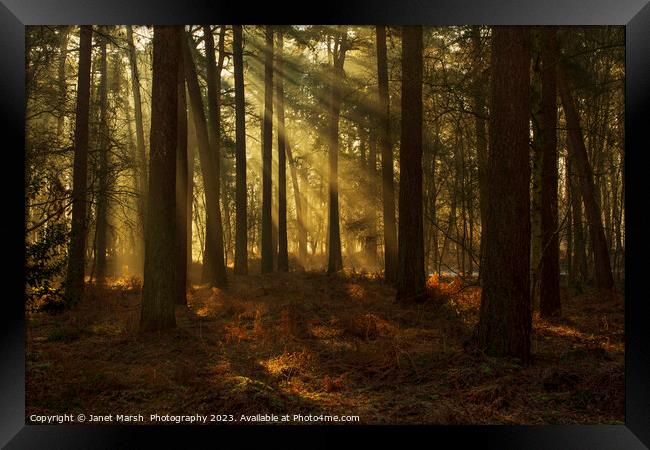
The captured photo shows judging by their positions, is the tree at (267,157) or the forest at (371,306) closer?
the forest at (371,306)

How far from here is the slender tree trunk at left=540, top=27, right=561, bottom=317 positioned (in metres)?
10.5

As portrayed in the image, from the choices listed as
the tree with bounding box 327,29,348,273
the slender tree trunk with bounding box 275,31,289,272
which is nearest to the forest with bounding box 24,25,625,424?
the tree with bounding box 327,29,348,273

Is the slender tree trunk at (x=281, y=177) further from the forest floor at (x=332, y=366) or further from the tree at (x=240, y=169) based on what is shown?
the forest floor at (x=332, y=366)

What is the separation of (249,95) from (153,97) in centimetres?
1855

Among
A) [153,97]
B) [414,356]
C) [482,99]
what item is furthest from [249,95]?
[414,356]

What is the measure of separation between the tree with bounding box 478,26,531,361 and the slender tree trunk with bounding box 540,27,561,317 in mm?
3997

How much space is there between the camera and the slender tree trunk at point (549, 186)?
34.3ft

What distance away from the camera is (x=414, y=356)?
7363mm

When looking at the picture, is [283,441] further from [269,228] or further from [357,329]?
[269,228]

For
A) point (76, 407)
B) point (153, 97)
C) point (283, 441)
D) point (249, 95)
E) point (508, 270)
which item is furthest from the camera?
point (249, 95)

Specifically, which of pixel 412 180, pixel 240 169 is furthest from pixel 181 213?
pixel 240 169
